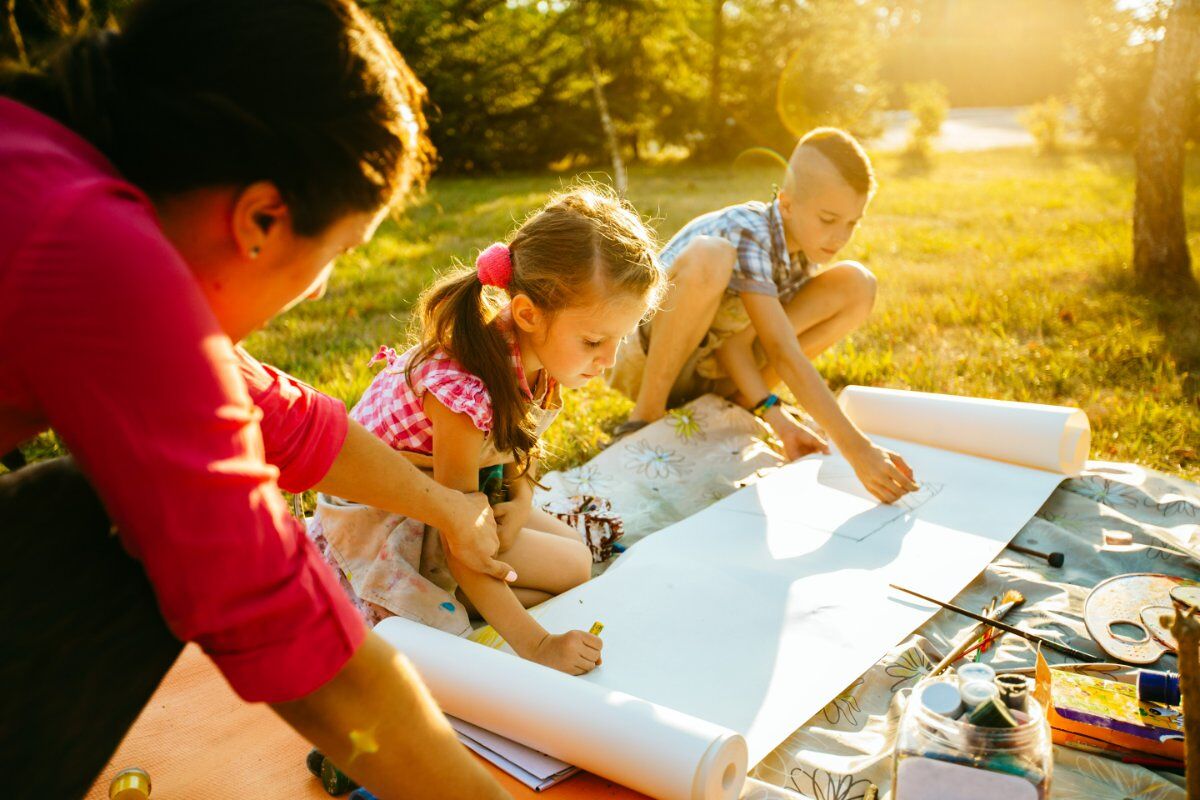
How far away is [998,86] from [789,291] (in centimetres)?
2107

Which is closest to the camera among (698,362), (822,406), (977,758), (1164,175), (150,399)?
(150,399)

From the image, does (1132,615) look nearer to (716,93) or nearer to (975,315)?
(975,315)

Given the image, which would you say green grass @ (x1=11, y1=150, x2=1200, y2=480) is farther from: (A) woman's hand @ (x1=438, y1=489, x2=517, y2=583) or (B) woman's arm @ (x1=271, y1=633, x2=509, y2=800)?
(B) woman's arm @ (x1=271, y1=633, x2=509, y2=800)

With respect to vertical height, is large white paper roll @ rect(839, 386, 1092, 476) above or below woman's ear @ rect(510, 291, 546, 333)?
below

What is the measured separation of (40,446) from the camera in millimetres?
2898

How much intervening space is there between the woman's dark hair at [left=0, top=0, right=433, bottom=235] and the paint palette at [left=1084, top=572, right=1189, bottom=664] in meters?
1.63

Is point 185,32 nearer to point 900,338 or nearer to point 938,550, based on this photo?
point 938,550

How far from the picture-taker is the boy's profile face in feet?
9.16

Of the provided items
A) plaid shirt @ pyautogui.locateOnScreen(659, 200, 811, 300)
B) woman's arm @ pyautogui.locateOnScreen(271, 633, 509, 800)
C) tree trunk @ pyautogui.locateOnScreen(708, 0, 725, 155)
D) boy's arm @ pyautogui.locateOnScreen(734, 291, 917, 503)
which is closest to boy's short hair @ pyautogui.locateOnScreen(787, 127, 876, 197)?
plaid shirt @ pyautogui.locateOnScreen(659, 200, 811, 300)

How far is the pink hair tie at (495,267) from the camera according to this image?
1.94 metres

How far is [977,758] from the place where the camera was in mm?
1160

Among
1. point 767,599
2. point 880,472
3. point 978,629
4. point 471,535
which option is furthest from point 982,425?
point 471,535

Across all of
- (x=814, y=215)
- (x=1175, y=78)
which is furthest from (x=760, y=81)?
(x=814, y=215)

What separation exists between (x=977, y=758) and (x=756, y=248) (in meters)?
1.96
